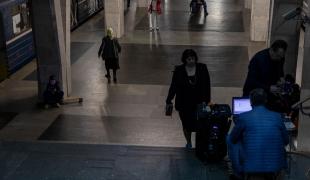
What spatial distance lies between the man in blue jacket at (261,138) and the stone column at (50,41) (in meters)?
8.55

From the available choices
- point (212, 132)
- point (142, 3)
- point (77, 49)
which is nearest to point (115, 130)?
point (212, 132)

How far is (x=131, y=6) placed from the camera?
32156 mm

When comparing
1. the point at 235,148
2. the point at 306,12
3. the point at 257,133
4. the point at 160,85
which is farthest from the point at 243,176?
the point at 160,85

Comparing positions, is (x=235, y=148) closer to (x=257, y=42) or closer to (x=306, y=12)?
(x=306, y=12)

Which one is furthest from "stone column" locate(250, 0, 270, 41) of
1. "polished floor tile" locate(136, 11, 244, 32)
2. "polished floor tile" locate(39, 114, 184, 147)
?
"polished floor tile" locate(39, 114, 184, 147)

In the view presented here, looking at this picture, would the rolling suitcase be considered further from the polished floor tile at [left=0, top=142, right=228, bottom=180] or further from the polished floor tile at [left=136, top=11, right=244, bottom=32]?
the polished floor tile at [left=136, top=11, right=244, bottom=32]

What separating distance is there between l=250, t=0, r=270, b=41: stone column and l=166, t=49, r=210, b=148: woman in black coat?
14110mm

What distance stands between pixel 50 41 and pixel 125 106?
8.03ft

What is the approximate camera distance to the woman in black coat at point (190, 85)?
8.36m

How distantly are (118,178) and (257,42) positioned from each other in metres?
15.3

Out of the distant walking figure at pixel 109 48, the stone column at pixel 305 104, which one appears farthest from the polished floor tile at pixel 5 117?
the stone column at pixel 305 104

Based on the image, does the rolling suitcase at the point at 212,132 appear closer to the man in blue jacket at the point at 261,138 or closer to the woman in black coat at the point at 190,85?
the woman in black coat at the point at 190,85

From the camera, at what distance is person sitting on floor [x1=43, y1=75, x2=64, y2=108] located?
46.0 ft

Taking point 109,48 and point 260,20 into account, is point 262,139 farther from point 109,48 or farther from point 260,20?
point 260,20
